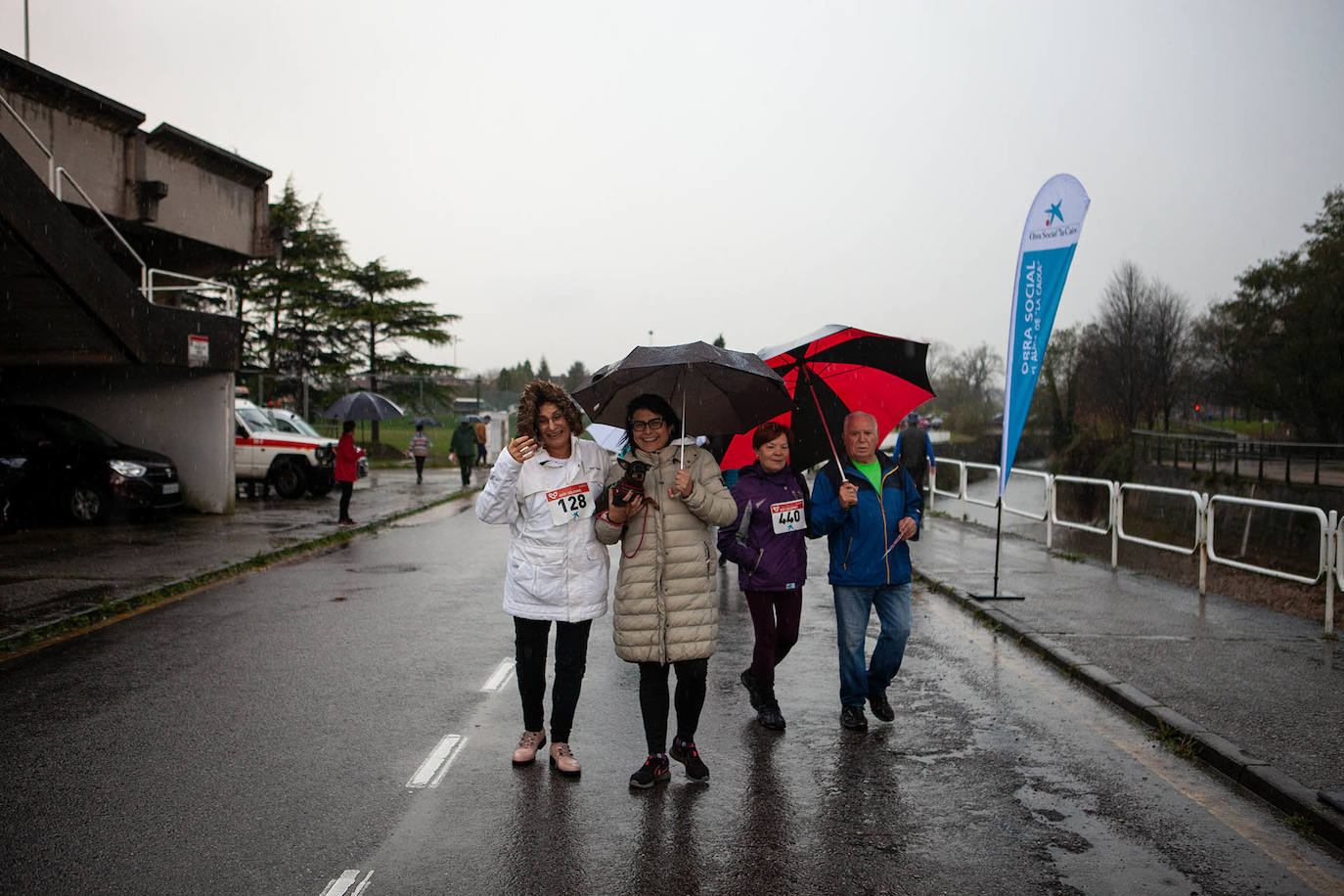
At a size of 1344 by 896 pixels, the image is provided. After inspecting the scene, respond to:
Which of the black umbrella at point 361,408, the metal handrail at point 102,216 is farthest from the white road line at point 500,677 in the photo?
the black umbrella at point 361,408

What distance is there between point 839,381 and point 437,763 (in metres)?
3.22

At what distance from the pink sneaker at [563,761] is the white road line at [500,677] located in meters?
1.75

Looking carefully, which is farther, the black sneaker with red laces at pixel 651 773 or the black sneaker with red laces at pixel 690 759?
the black sneaker with red laces at pixel 690 759

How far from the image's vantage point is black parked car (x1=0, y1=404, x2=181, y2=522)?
53.4ft

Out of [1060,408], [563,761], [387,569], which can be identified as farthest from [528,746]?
[1060,408]

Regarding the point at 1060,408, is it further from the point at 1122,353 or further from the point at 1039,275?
the point at 1039,275

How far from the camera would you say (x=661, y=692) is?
4.99 metres

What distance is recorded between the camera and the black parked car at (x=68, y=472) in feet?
53.4

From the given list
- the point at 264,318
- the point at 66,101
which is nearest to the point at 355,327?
the point at 264,318

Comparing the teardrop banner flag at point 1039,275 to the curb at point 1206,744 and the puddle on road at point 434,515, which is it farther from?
the puddle on road at point 434,515

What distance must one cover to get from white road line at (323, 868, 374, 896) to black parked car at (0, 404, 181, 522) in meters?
14.7

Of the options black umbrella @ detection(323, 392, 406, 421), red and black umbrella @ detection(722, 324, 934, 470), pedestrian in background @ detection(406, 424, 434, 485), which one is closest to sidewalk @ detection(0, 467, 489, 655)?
black umbrella @ detection(323, 392, 406, 421)

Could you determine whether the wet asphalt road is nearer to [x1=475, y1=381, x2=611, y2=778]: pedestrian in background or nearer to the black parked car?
[x1=475, y1=381, x2=611, y2=778]: pedestrian in background

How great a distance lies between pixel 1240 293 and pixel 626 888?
50.2 meters
